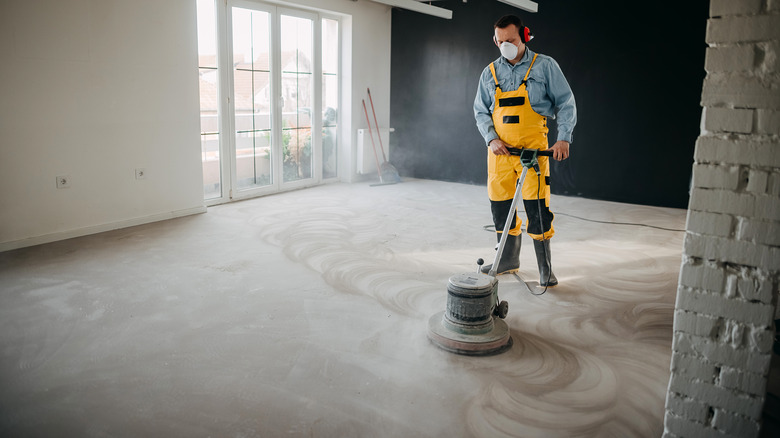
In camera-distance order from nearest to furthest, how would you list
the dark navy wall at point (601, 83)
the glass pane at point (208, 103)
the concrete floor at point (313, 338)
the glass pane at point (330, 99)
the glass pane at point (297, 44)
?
the concrete floor at point (313, 338)
the glass pane at point (208, 103)
the dark navy wall at point (601, 83)
the glass pane at point (297, 44)
the glass pane at point (330, 99)

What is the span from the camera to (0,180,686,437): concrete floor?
87.7 inches

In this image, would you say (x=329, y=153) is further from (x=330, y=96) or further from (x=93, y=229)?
(x=93, y=229)

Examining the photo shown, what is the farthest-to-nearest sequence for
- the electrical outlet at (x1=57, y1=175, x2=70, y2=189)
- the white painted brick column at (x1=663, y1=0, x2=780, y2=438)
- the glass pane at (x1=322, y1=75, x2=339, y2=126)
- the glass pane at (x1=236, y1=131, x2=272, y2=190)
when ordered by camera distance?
1. the glass pane at (x1=322, y1=75, x2=339, y2=126)
2. the glass pane at (x1=236, y1=131, x2=272, y2=190)
3. the electrical outlet at (x1=57, y1=175, x2=70, y2=189)
4. the white painted brick column at (x1=663, y1=0, x2=780, y2=438)

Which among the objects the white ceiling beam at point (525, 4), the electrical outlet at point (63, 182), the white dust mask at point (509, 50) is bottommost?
the electrical outlet at point (63, 182)

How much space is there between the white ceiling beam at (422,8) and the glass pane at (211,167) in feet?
7.82

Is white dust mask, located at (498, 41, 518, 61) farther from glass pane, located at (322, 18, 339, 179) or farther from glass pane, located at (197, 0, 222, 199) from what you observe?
glass pane, located at (322, 18, 339, 179)

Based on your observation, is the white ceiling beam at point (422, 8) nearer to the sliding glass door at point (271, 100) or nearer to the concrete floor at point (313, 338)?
the sliding glass door at point (271, 100)

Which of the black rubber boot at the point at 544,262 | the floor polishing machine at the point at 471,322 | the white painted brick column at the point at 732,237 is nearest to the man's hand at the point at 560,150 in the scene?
the black rubber boot at the point at 544,262

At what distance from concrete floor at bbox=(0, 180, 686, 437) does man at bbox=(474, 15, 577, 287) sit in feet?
1.96

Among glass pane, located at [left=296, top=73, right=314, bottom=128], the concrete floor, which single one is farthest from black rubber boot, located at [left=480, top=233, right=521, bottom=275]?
glass pane, located at [left=296, top=73, right=314, bottom=128]

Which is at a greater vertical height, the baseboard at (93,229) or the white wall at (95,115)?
the white wall at (95,115)

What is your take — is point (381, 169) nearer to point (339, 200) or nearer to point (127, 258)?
point (339, 200)

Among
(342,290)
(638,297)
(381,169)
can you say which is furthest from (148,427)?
(381,169)

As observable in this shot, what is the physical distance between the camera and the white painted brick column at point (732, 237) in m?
1.63
